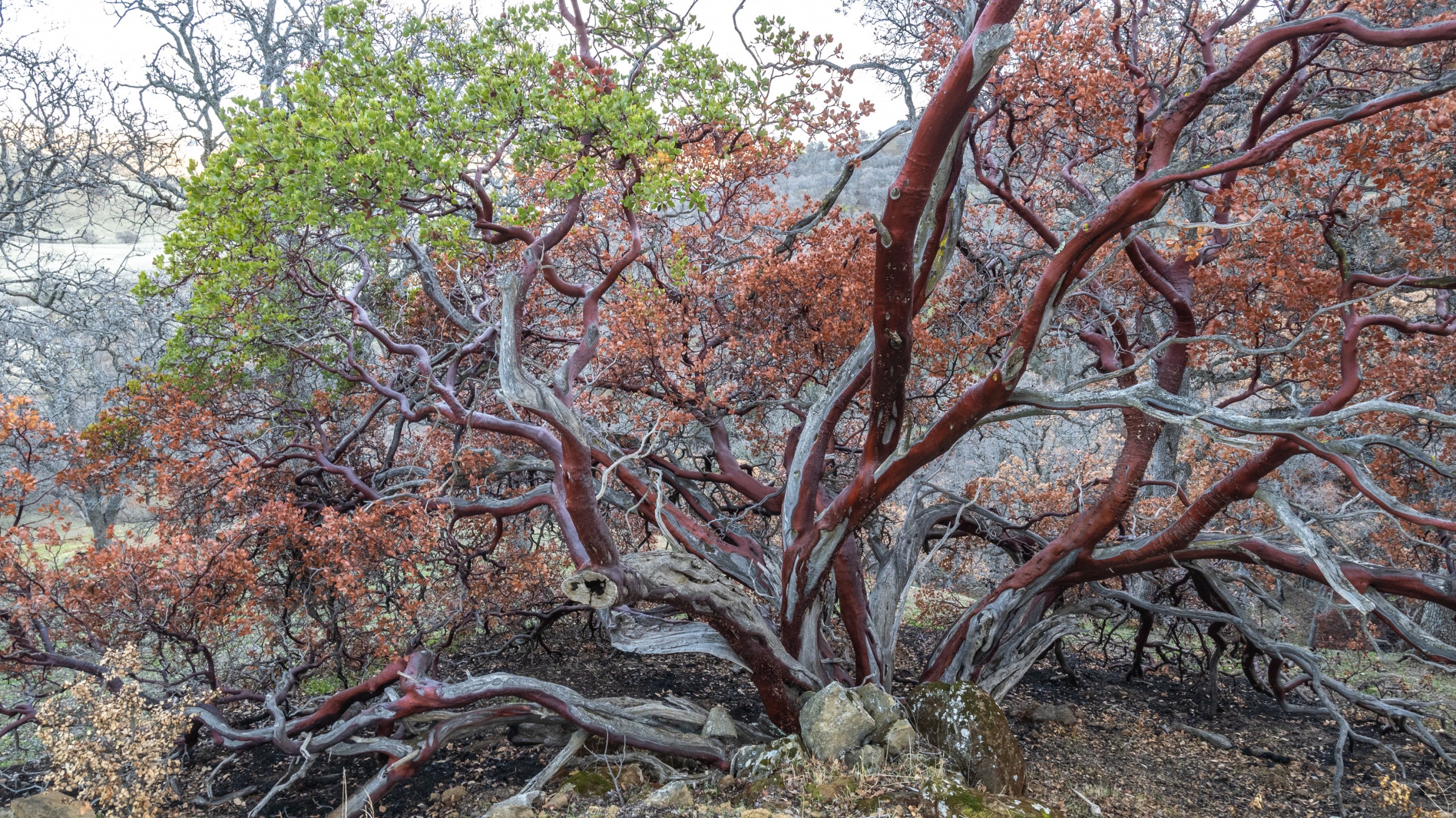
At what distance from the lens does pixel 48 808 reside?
5191mm

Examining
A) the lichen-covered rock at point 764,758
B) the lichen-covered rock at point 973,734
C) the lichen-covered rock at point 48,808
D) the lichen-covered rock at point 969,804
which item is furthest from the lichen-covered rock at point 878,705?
the lichen-covered rock at point 48,808

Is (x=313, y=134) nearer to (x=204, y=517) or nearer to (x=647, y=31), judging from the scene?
(x=647, y=31)

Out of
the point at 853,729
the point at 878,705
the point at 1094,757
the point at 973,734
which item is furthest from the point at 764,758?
the point at 1094,757

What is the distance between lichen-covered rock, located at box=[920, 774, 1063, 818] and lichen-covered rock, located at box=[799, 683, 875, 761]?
30.3 inches

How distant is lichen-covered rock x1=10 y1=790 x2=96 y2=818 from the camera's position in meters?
5.14

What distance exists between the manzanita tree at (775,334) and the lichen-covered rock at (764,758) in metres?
0.45

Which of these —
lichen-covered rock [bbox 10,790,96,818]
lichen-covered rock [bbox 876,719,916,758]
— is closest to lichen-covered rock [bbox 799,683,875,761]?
lichen-covered rock [bbox 876,719,916,758]

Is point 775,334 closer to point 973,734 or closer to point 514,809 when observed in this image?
point 973,734

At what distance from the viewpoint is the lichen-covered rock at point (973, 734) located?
550cm

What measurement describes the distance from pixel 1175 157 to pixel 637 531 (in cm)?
864

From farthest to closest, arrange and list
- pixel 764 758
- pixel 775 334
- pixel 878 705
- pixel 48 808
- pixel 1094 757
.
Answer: pixel 775 334 → pixel 1094 757 → pixel 878 705 → pixel 764 758 → pixel 48 808

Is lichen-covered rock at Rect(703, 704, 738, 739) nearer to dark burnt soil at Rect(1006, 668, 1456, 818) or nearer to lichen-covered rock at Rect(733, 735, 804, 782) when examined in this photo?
lichen-covered rock at Rect(733, 735, 804, 782)

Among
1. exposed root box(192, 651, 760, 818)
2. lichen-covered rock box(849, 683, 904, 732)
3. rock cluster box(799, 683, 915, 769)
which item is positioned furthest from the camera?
exposed root box(192, 651, 760, 818)

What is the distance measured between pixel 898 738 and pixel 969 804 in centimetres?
98
